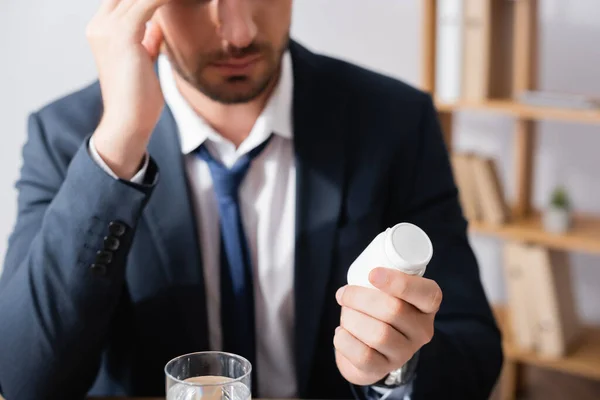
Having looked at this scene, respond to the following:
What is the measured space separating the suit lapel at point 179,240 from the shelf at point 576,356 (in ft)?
5.29

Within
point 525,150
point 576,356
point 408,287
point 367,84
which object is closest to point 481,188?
point 525,150

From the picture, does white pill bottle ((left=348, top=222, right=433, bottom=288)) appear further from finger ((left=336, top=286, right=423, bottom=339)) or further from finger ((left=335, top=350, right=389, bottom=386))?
finger ((left=335, top=350, right=389, bottom=386))

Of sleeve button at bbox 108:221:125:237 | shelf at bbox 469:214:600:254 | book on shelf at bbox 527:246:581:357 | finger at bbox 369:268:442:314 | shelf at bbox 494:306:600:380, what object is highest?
finger at bbox 369:268:442:314

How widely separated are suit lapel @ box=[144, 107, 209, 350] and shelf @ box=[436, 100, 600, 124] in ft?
4.70

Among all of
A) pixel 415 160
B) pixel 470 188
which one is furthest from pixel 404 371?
pixel 470 188

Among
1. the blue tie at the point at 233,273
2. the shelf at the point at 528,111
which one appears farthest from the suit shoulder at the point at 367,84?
the shelf at the point at 528,111

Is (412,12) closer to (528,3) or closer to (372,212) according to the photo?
(528,3)

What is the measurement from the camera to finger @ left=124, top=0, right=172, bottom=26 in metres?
1.28

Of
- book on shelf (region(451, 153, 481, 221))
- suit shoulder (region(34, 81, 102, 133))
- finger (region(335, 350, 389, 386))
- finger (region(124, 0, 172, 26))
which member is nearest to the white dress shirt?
suit shoulder (region(34, 81, 102, 133))

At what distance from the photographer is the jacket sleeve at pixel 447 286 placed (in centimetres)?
130

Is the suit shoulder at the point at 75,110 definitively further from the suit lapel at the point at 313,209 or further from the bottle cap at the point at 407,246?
the bottle cap at the point at 407,246

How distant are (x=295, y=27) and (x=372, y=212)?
5.87 ft

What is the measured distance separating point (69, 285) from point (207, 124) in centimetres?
40

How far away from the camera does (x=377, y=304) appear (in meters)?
0.93
